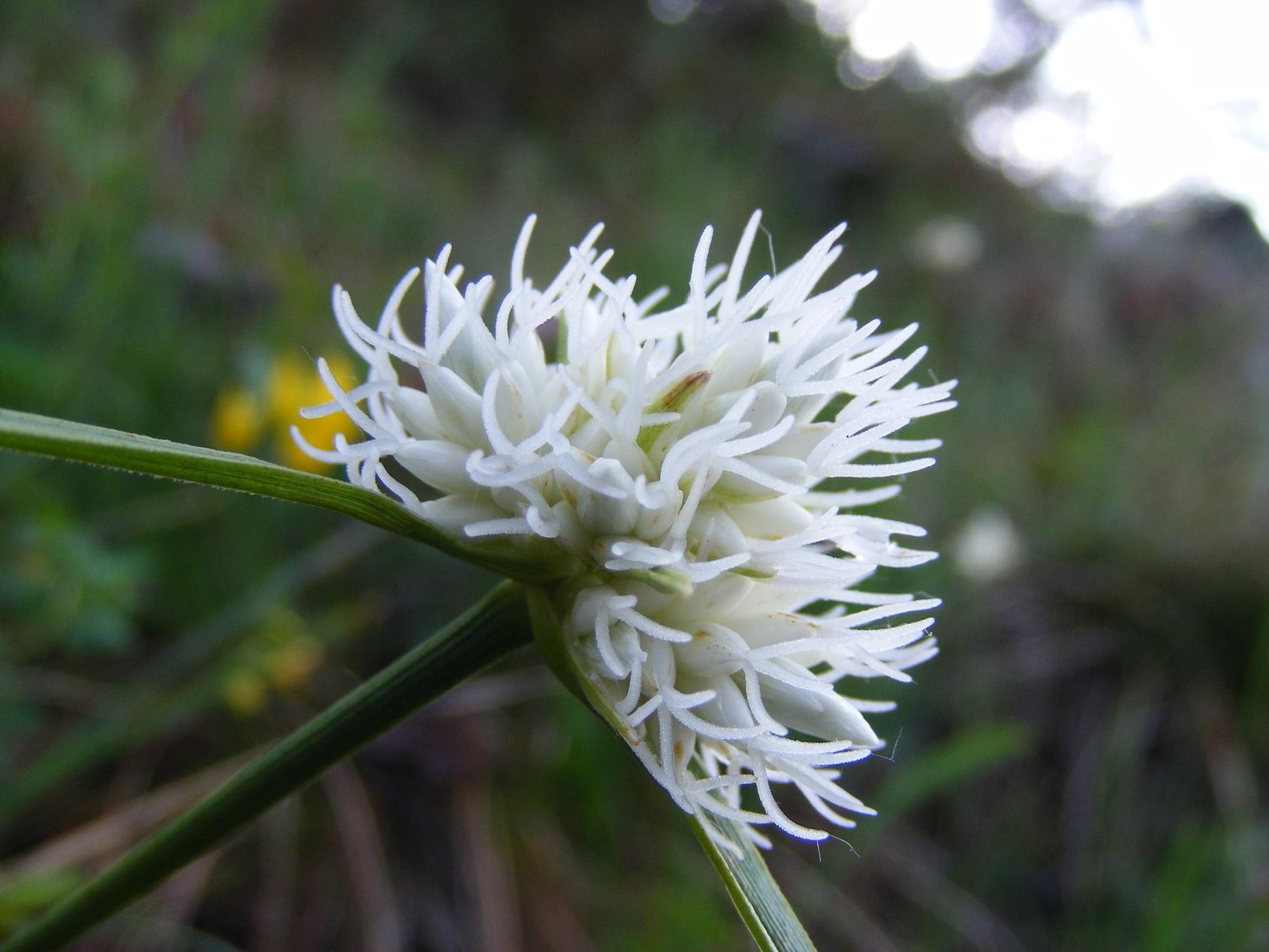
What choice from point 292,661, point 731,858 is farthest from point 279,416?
point 731,858

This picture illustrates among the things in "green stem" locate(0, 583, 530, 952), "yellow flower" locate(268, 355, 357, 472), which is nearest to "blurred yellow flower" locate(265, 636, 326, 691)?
"yellow flower" locate(268, 355, 357, 472)

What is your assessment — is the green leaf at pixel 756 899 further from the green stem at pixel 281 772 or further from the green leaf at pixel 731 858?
the green stem at pixel 281 772

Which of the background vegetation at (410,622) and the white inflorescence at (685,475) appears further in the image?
the background vegetation at (410,622)

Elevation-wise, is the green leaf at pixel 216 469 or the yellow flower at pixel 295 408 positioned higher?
the yellow flower at pixel 295 408

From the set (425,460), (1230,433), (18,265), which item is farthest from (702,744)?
(1230,433)

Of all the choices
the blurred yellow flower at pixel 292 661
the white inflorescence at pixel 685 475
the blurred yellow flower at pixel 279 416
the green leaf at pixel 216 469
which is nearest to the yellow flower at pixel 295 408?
the blurred yellow flower at pixel 279 416

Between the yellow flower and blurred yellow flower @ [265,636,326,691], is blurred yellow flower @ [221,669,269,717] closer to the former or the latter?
blurred yellow flower @ [265,636,326,691]
